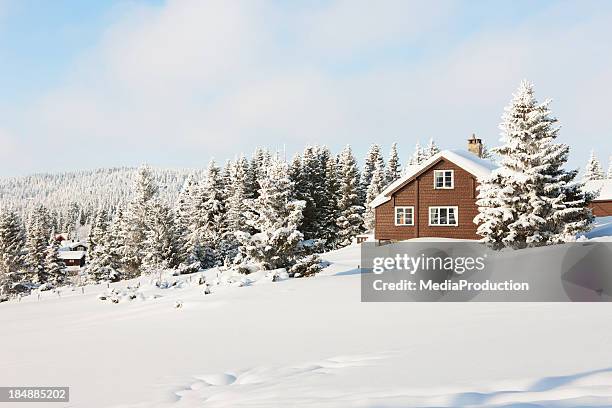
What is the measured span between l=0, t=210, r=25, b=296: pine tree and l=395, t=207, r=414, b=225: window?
3912cm

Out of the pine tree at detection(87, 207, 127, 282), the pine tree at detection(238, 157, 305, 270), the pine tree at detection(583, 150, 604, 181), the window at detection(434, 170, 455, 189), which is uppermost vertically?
the pine tree at detection(583, 150, 604, 181)

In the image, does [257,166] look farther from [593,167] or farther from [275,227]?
[593,167]

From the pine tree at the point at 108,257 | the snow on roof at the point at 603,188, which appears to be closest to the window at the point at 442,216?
the snow on roof at the point at 603,188

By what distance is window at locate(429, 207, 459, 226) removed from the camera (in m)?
33.0

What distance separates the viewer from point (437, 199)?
3309 cm

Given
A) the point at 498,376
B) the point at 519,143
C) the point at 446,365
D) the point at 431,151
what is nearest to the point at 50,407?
the point at 446,365

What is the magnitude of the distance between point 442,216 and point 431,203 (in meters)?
→ 1.23

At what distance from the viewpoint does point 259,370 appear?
282 inches

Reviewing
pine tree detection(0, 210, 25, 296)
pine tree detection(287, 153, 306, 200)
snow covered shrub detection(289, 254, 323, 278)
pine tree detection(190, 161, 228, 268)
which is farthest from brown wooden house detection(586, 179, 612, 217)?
pine tree detection(0, 210, 25, 296)

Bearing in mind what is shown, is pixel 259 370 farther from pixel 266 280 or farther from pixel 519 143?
pixel 519 143

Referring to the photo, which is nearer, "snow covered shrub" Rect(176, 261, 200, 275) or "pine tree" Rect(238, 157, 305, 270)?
"pine tree" Rect(238, 157, 305, 270)

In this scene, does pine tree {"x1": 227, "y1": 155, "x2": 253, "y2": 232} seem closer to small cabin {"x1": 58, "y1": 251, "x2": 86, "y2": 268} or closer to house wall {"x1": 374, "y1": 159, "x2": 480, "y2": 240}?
house wall {"x1": 374, "y1": 159, "x2": 480, "y2": 240}

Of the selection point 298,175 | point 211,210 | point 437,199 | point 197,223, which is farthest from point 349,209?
point 437,199

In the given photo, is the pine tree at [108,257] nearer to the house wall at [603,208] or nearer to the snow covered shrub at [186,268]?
the snow covered shrub at [186,268]
